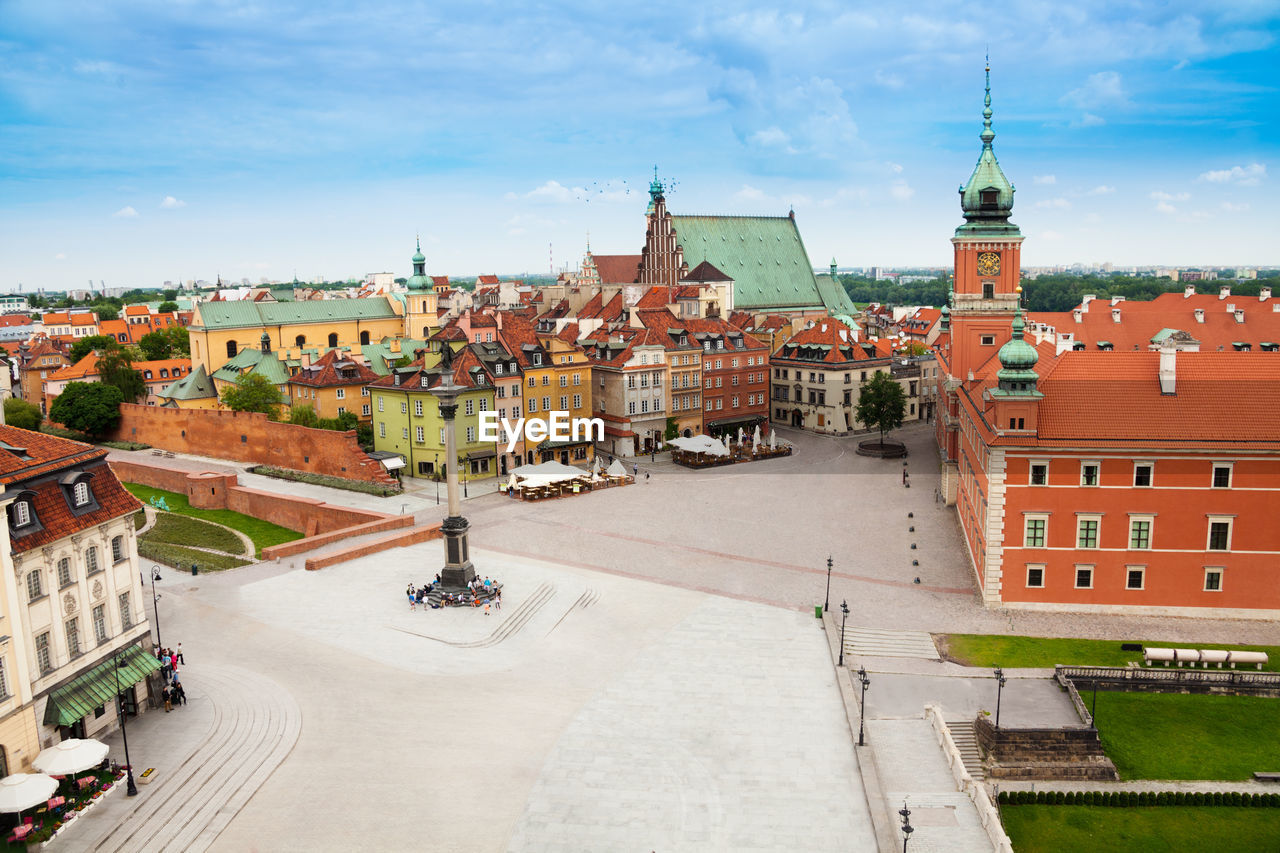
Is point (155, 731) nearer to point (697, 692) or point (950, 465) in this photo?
point (697, 692)

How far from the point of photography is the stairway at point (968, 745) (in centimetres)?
2952

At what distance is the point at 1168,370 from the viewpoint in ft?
138

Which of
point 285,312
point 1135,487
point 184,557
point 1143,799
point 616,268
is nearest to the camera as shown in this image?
point 1143,799

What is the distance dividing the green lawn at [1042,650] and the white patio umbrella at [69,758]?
95.6ft

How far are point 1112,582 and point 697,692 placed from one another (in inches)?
790

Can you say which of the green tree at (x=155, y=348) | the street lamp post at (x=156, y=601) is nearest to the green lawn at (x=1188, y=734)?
the street lamp post at (x=156, y=601)

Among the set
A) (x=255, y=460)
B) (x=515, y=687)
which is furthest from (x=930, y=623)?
(x=255, y=460)

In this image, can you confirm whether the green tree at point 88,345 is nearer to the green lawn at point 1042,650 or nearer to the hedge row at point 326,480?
the hedge row at point 326,480

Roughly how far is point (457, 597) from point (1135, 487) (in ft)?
96.9

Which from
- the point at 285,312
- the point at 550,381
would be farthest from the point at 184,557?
the point at 285,312

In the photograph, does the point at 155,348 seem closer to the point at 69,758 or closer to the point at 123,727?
the point at 123,727

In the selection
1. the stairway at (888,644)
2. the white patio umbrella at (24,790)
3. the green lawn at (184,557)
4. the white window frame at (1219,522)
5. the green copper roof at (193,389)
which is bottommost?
the stairway at (888,644)

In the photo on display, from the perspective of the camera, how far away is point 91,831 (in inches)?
997

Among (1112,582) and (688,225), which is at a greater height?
(688,225)
